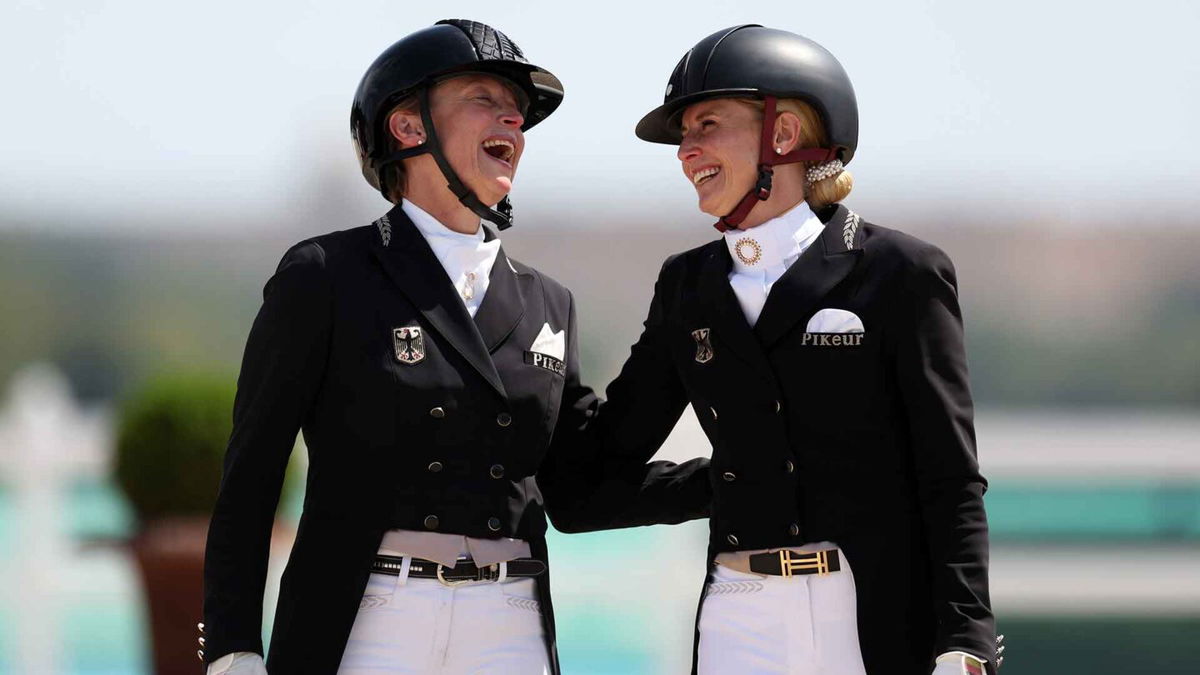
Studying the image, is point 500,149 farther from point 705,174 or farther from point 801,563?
point 801,563

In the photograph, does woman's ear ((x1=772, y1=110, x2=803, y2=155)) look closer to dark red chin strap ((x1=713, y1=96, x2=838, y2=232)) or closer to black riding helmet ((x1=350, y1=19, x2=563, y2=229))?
dark red chin strap ((x1=713, y1=96, x2=838, y2=232))

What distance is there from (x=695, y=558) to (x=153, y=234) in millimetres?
53581

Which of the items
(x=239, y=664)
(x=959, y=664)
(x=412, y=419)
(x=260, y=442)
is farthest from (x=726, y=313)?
(x=239, y=664)

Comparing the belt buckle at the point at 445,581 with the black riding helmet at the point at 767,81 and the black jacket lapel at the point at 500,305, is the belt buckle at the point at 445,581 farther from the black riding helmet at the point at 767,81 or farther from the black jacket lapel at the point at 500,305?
the black riding helmet at the point at 767,81

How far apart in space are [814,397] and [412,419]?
94cm

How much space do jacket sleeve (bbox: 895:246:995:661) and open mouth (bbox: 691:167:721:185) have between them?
22.3 inches

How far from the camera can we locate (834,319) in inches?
161

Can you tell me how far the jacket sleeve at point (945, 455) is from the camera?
12.7 feet

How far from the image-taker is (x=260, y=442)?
409cm

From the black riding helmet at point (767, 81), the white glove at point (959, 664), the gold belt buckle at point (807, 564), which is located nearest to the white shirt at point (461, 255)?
the black riding helmet at point (767, 81)

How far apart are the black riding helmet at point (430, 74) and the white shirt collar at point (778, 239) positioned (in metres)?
0.63

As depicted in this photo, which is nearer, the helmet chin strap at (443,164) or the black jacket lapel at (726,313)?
the black jacket lapel at (726,313)

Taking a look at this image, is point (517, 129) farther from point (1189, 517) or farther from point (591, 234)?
point (591, 234)

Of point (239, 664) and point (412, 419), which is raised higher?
point (412, 419)
